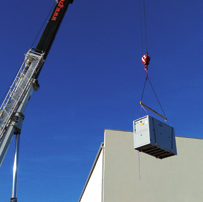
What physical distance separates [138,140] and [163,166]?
732cm

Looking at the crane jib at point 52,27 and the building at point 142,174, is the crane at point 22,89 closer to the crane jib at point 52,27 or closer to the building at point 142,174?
the crane jib at point 52,27

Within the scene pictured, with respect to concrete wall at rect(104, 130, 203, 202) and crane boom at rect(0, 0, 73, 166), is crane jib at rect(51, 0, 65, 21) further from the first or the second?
concrete wall at rect(104, 130, 203, 202)

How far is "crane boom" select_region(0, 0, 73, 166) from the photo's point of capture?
11844 millimetres

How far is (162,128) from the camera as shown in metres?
11.6

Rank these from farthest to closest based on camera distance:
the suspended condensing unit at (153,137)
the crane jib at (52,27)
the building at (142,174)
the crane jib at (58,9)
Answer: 1. the building at (142,174)
2. the crane jib at (58,9)
3. the crane jib at (52,27)
4. the suspended condensing unit at (153,137)

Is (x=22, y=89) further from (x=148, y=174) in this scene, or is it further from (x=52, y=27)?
(x=148, y=174)

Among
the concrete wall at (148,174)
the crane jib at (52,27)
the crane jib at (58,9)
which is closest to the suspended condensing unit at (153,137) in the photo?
the concrete wall at (148,174)

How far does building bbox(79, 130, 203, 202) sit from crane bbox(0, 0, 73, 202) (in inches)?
251

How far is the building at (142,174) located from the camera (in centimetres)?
1600

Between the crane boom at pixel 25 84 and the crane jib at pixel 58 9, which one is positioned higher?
the crane jib at pixel 58 9

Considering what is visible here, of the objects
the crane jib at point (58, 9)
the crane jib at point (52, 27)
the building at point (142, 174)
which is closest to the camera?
the crane jib at point (52, 27)

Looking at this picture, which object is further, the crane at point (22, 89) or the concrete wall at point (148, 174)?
the concrete wall at point (148, 174)

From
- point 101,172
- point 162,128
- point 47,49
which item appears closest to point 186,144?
point 101,172

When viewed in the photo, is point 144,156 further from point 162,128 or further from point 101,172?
point 162,128
